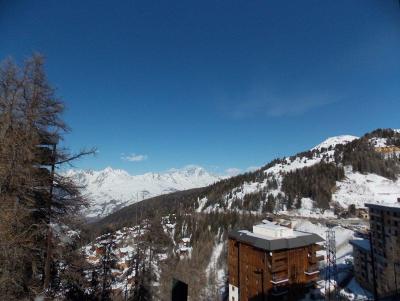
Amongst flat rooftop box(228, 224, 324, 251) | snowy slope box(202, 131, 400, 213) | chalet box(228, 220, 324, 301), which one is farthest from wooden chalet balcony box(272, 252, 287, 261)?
snowy slope box(202, 131, 400, 213)

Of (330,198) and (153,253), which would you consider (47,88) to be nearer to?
(153,253)

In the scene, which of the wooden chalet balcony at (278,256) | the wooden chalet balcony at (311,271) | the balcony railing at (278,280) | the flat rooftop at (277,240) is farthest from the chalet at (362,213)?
the balcony railing at (278,280)

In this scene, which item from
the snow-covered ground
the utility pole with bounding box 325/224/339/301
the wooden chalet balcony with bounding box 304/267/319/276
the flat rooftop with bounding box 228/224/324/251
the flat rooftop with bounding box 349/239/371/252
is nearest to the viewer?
the utility pole with bounding box 325/224/339/301

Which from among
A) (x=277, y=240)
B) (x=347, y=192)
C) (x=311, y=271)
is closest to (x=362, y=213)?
(x=347, y=192)

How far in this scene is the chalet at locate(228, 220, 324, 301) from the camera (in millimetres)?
39469

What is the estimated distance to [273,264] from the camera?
39062mm

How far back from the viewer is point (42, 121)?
1178 centimetres

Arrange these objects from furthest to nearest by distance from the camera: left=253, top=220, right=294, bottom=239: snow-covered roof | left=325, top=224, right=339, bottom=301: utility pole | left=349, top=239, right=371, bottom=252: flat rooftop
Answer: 1. left=349, top=239, right=371, bottom=252: flat rooftop
2. left=253, top=220, right=294, bottom=239: snow-covered roof
3. left=325, top=224, right=339, bottom=301: utility pole

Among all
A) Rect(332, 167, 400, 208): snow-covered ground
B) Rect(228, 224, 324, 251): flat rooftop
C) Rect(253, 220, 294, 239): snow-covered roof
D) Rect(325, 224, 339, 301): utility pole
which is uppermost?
Rect(332, 167, 400, 208): snow-covered ground

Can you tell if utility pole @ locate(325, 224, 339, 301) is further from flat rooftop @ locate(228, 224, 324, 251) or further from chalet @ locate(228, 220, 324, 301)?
flat rooftop @ locate(228, 224, 324, 251)

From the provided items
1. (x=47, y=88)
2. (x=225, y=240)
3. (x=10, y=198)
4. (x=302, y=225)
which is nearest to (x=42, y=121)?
(x=47, y=88)

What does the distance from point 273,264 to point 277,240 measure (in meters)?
3.28

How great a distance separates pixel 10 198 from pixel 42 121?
3486mm

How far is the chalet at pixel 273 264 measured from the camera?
39469mm
